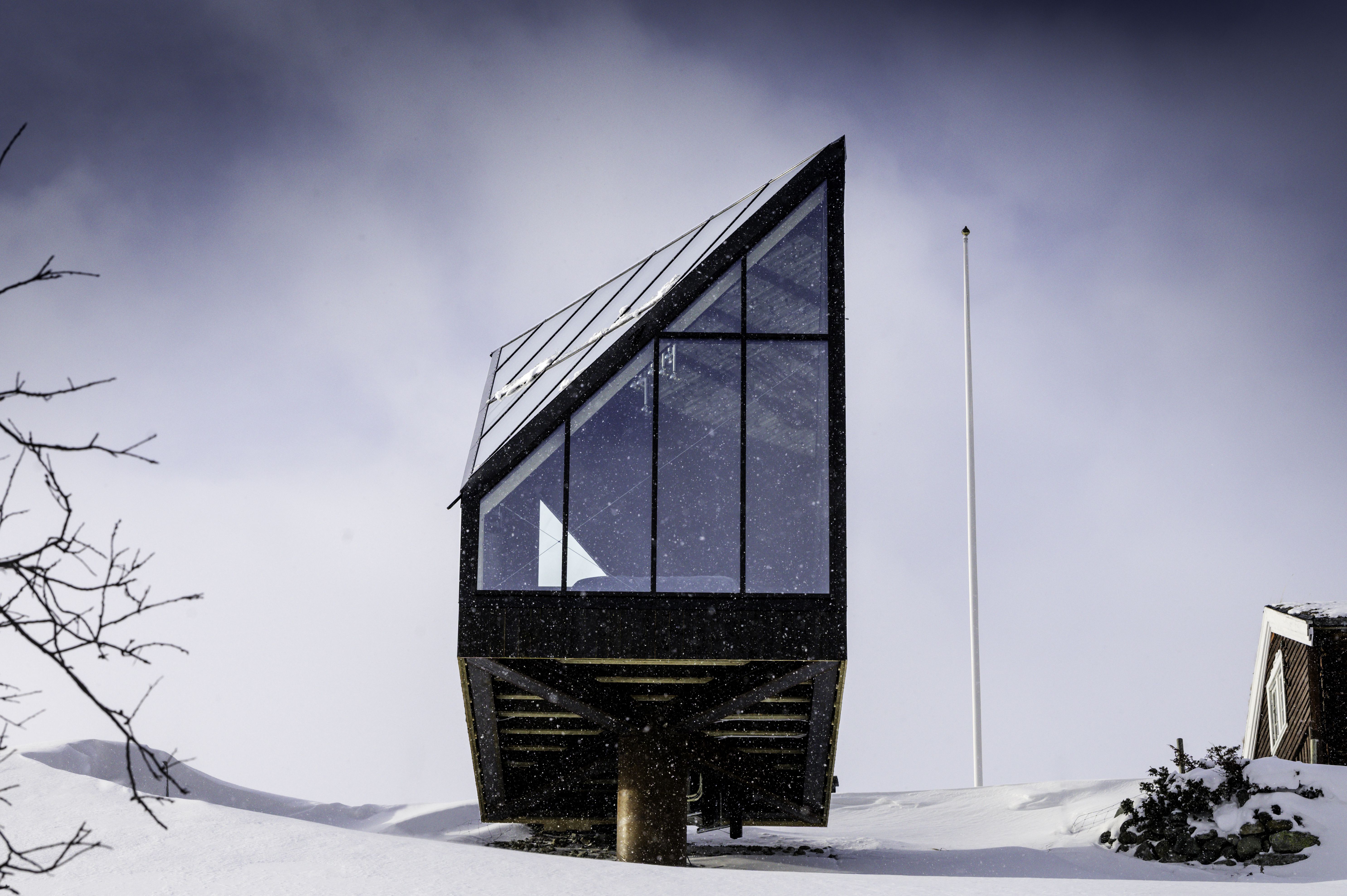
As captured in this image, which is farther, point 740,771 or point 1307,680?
point 1307,680

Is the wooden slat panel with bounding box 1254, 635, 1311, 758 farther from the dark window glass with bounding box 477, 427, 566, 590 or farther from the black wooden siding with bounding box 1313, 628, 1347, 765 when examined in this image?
the dark window glass with bounding box 477, 427, 566, 590


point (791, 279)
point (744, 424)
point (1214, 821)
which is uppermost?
point (791, 279)

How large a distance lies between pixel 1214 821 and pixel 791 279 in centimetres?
848

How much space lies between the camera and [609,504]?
11078 millimetres

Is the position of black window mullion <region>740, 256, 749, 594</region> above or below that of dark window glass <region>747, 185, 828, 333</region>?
below

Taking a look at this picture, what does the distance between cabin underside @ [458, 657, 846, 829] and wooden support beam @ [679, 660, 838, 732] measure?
1 cm

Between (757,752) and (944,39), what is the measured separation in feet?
115

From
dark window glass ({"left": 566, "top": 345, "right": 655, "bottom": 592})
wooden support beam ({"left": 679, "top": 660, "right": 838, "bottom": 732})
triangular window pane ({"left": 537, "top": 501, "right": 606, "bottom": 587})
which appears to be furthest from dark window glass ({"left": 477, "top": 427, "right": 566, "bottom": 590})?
wooden support beam ({"left": 679, "top": 660, "right": 838, "bottom": 732})

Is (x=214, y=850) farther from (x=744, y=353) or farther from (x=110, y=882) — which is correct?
(x=744, y=353)

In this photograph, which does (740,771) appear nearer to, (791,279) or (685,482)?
(685,482)

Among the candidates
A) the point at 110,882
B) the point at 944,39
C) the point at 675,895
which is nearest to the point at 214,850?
the point at 110,882

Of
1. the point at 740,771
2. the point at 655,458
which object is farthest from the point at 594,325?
the point at 740,771

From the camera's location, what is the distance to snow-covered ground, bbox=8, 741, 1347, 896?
8023mm

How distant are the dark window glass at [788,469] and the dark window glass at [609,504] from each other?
1.07 metres
